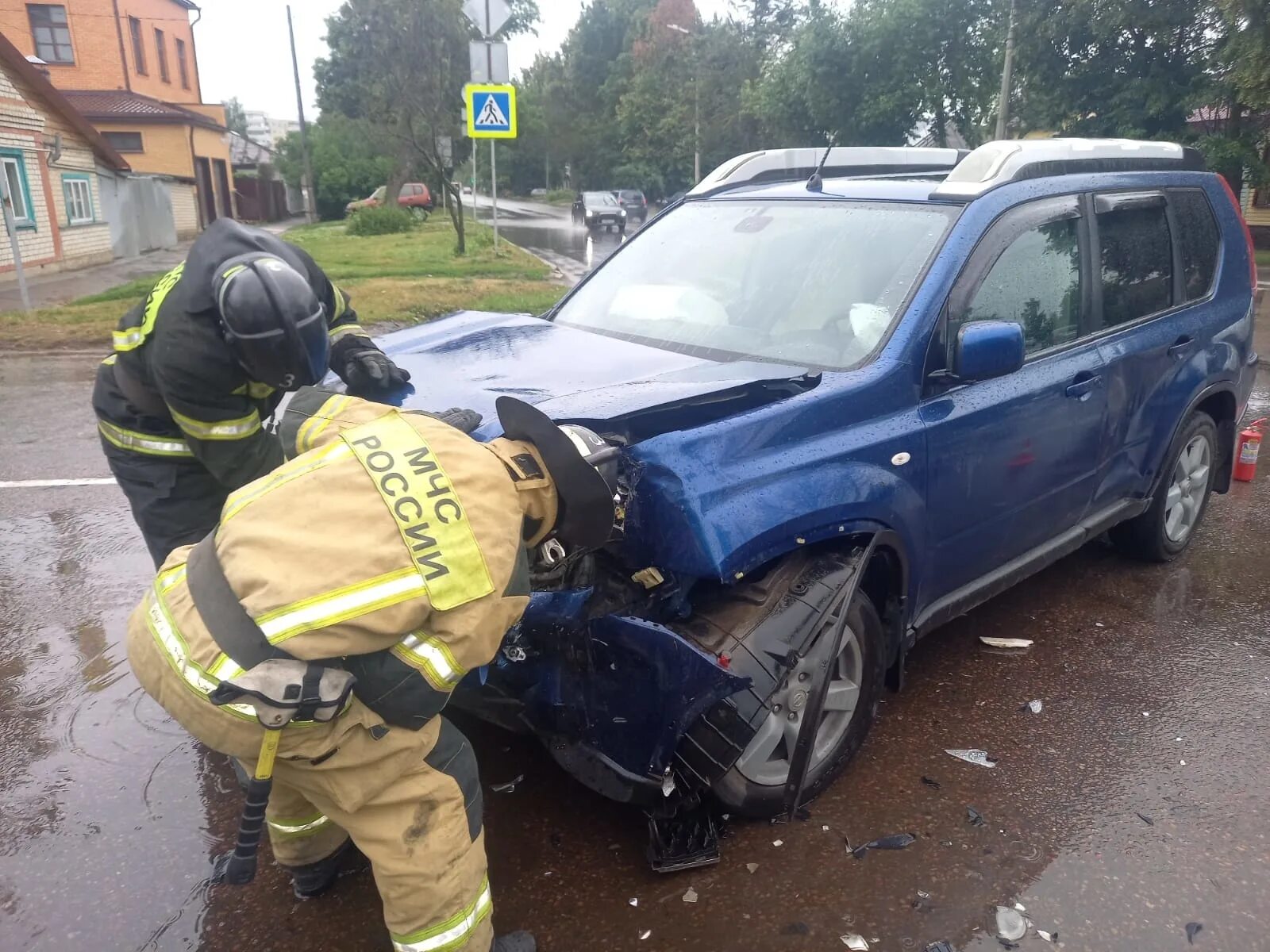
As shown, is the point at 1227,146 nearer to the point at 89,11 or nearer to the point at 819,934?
the point at 819,934

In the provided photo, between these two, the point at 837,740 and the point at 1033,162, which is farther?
the point at 1033,162

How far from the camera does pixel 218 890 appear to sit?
8.64 feet

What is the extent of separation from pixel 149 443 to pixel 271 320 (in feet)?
2.49

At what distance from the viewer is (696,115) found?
4872 centimetres

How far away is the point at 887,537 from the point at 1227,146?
2332 cm

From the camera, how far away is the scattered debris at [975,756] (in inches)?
126

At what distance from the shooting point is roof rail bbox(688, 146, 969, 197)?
14.5ft

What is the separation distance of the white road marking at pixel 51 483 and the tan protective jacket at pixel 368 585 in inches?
173

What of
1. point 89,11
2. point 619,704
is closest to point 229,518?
point 619,704

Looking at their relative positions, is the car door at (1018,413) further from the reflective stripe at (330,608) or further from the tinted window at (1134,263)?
the reflective stripe at (330,608)

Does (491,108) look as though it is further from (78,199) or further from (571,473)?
(571,473)

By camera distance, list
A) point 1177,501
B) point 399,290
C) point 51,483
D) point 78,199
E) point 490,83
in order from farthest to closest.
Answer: point 78,199 → point 490,83 → point 399,290 → point 51,483 → point 1177,501

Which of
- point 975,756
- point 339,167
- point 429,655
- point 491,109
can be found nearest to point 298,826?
point 429,655

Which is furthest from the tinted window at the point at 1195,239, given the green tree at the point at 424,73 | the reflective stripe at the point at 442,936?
the green tree at the point at 424,73
